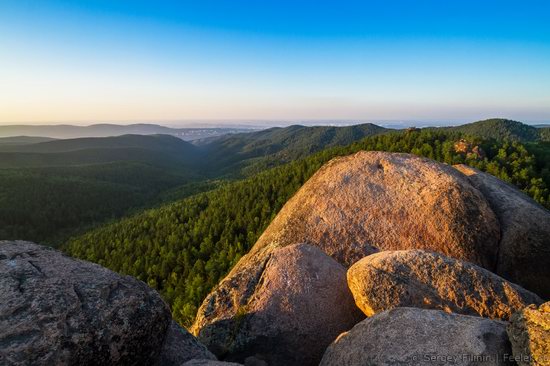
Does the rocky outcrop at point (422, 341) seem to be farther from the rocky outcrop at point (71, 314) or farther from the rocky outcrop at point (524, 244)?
the rocky outcrop at point (524, 244)

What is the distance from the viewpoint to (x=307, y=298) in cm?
1511

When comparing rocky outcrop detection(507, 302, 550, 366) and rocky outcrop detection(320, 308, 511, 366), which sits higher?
rocky outcrop detection(507, 302, 550, 366)

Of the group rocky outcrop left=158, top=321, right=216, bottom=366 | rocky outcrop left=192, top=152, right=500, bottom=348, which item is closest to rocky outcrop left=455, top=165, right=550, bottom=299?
rocky outcrop left=192, top=152, right=500, bottom=348

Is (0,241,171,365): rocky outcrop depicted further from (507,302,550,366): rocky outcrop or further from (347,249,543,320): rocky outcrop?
(507,302,550,366): rocky outcrop

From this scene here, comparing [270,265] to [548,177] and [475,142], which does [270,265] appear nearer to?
[548,177]

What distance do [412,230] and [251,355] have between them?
11675mm

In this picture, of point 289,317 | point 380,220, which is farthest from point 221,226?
point 289,317

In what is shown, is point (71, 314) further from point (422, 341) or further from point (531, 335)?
point (531, 335)

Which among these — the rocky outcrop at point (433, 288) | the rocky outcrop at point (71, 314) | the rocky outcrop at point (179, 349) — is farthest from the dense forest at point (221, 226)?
the rocky outcrop at point (433, 288)

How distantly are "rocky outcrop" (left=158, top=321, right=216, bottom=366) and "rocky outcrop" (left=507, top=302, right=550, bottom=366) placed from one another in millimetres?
10254

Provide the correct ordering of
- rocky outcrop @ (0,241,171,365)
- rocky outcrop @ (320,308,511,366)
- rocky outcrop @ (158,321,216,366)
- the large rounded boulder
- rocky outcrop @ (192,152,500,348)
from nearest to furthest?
rocky outcrop @ (0,241,171,365), rocky outcrop @ (320,308,511,366), rocky outcrop @ (158,321,216,366), rocky outcrop @ (192,152,500,348), the large rounded boulder

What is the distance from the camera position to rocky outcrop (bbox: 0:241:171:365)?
844 centimetres

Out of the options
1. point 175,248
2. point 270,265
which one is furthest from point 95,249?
point 270,265

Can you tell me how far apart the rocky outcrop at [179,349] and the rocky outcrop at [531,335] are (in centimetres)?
1025
